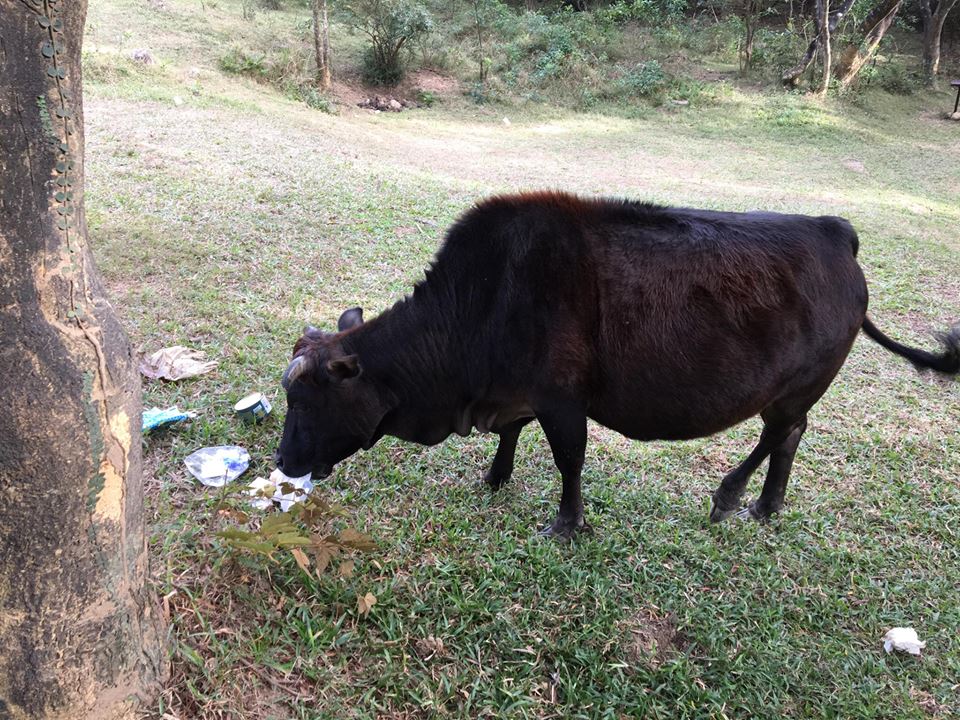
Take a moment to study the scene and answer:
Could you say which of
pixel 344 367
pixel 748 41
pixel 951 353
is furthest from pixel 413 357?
pixel 748 41

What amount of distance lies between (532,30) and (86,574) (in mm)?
23742

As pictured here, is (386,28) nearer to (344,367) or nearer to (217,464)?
(217,464)

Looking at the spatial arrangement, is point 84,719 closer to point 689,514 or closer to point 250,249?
point 689,514

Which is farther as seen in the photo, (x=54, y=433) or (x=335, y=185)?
(x=335, y=185)

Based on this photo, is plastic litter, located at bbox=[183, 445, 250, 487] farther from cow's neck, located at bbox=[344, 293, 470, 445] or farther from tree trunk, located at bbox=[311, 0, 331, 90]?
tree trunk, located at bbox=[311, 0, 331, 90]

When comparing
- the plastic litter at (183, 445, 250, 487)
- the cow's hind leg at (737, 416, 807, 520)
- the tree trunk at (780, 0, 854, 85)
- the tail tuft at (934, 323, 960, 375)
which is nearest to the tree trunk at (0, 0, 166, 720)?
the plastic litter at (183, 445, 250, 487)

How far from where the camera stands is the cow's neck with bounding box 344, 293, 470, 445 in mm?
3404

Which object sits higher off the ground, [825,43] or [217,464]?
[825,43]

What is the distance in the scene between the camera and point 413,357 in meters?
3.42

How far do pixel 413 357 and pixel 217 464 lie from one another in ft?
4.05

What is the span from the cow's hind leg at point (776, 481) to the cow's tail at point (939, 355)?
66cm

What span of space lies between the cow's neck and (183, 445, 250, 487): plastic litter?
85 cm

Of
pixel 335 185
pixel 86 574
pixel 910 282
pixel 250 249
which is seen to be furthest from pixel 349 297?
pixel 910 282

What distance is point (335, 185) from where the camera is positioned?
896 cm
